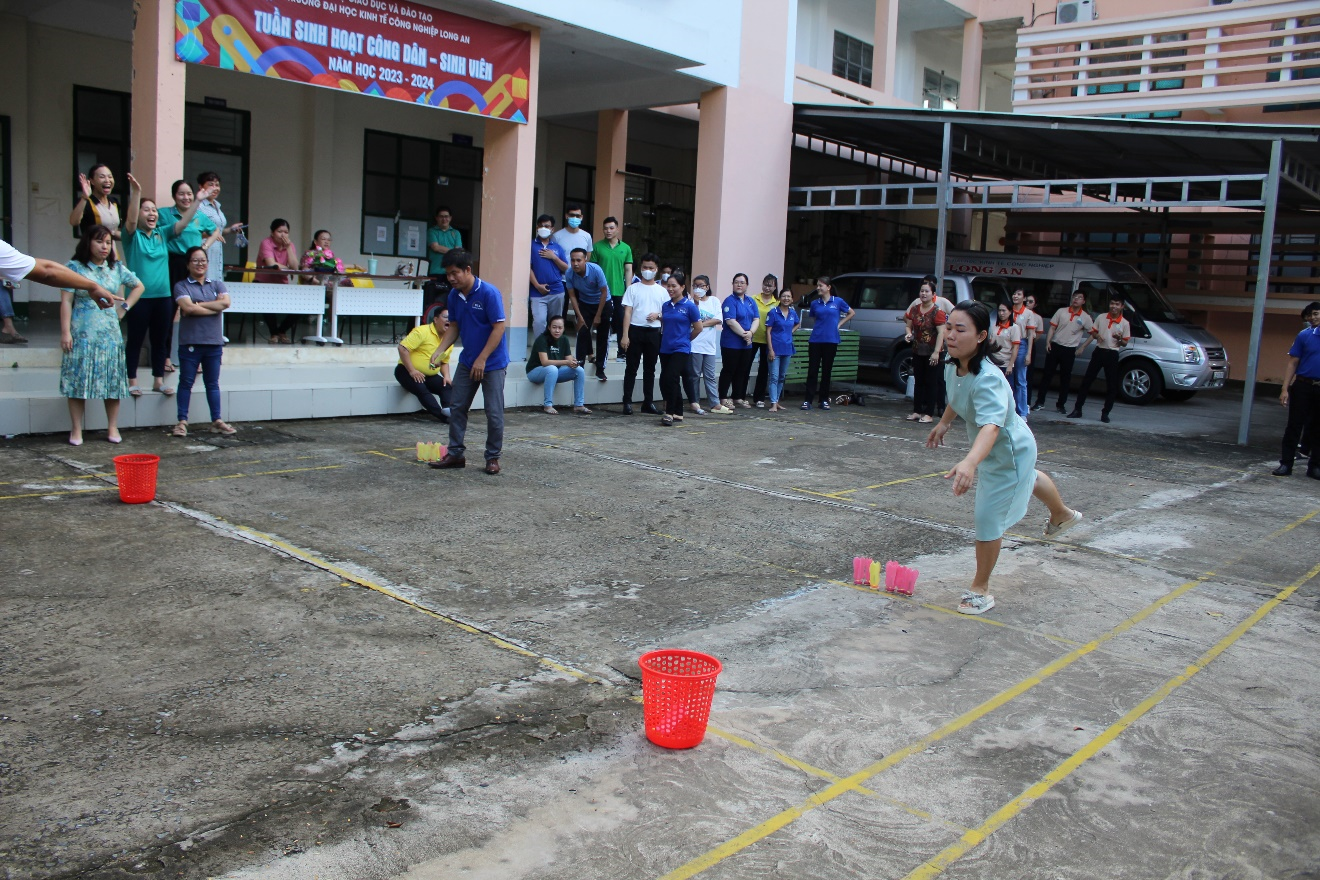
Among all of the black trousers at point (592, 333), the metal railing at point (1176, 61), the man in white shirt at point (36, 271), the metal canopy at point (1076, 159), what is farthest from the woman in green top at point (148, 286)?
the metal railing at point (1176, 61)

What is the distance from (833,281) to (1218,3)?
913 cm

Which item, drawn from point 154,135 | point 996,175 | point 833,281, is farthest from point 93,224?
point 996,175

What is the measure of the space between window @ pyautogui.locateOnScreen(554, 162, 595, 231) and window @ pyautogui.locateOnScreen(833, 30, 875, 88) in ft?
22.4

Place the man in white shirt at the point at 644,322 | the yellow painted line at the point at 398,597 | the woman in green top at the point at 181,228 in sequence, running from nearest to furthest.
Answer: the yellow painted line at the point at 398,597 → the woman in green top at the point at 181,228 → the man in white shirt at the point at 644,322

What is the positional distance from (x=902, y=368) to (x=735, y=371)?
13.9 feet

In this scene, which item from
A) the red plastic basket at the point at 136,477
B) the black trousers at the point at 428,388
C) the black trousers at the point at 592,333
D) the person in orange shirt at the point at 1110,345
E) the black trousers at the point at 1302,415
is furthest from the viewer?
the person in orange shirt at the point at 1110,345

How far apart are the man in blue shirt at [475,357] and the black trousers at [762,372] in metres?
5.98

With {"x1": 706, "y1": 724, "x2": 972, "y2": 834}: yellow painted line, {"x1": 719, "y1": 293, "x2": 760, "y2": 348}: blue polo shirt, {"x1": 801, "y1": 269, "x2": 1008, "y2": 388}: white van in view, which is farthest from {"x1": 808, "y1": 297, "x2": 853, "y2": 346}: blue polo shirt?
{"x1": 706, "y1": 724, "x2": 972, "y2": 834}: yellow painted line

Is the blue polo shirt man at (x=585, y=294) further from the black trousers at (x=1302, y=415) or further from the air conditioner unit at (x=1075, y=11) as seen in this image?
the air conditioner unit at (x=1075, y=11)

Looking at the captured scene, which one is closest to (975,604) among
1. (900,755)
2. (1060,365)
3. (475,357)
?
(900,755)

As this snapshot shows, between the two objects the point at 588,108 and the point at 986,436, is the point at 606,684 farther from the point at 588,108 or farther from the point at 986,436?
the point at 588,108

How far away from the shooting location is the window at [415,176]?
16.9m

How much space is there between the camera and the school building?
11695mm

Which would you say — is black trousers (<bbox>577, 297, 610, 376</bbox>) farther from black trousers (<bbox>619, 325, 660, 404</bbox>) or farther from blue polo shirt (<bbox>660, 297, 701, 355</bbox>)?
blue polo shirt (<bbox>660, 297, 701, 355</bbox>)
